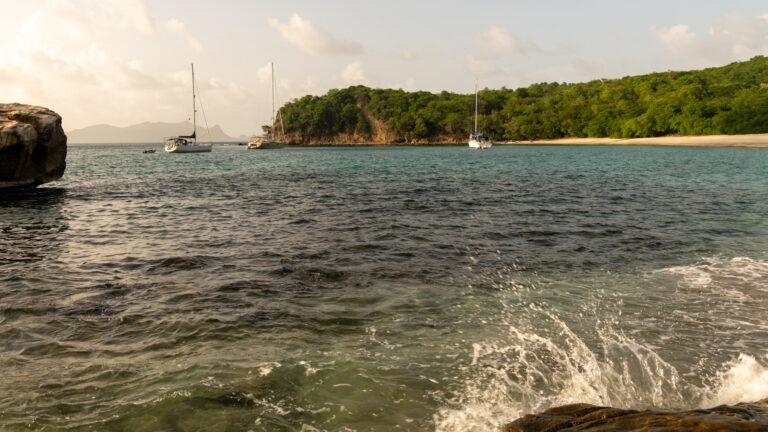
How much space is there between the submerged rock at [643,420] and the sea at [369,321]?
2.18 ft

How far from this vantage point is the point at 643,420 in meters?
3.67

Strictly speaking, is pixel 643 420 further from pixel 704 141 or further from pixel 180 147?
pixel 704 141

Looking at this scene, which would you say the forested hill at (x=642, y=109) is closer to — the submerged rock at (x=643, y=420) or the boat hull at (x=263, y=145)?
the boat hull at (x=263, y=145)

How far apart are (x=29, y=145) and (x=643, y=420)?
99.3 feet

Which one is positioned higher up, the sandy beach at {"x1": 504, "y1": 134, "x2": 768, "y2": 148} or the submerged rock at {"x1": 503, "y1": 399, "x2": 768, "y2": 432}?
the sandy beach at {"x1": 504, "y1": 134, "x2": 768, "y2": 148}

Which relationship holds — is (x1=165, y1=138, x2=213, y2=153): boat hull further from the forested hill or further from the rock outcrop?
the forested hill

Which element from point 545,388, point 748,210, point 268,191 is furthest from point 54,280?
point 748,210

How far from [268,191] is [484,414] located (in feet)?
85.1

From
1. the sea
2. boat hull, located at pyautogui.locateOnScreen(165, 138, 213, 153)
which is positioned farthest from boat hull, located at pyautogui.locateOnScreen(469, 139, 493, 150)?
the sea

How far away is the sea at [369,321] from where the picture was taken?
201 inches

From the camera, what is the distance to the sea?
5.10 m

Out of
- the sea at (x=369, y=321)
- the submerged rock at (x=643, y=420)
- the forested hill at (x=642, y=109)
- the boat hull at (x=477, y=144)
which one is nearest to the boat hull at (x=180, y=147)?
the boat hull at (x=477, y=144)

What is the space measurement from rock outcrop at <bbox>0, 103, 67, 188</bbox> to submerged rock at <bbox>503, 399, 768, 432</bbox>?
28.0 m

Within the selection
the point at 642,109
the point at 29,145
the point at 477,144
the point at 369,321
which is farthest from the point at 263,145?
the point at 369,321
